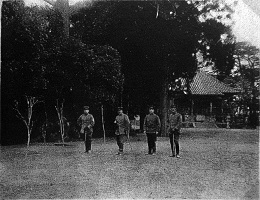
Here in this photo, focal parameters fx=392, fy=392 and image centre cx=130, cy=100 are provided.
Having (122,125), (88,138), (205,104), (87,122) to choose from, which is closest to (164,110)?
(87,122)

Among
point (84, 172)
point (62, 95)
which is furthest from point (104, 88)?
point (84, 172)

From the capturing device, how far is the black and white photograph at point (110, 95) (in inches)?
341

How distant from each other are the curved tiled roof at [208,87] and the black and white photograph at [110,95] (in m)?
9.99

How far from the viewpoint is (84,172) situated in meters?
9.29

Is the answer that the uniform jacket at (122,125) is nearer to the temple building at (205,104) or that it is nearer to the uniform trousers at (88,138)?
the uniform trousers at (88,138)

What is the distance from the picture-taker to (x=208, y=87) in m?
36.3

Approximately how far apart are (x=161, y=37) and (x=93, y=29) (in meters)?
3.68

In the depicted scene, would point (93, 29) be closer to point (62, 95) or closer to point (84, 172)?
point (62, 95)

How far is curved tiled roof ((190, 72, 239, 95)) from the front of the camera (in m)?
35.4

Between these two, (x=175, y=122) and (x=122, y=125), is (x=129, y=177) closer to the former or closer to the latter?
(x=175, y=122)

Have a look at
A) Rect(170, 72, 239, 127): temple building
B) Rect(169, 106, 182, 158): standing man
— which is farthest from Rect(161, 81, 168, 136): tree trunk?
Rect(169, 106, 182, 158): standing man

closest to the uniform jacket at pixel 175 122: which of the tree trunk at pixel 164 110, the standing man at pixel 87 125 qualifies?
the standing man at pixel 87 125

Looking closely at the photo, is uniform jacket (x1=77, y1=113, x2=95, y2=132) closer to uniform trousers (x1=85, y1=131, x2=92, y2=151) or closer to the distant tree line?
uniform trousers (x1=85, y1=131, x2=92, y2=151)

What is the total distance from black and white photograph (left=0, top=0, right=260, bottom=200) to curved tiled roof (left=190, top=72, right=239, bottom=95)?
9986 millimetres
